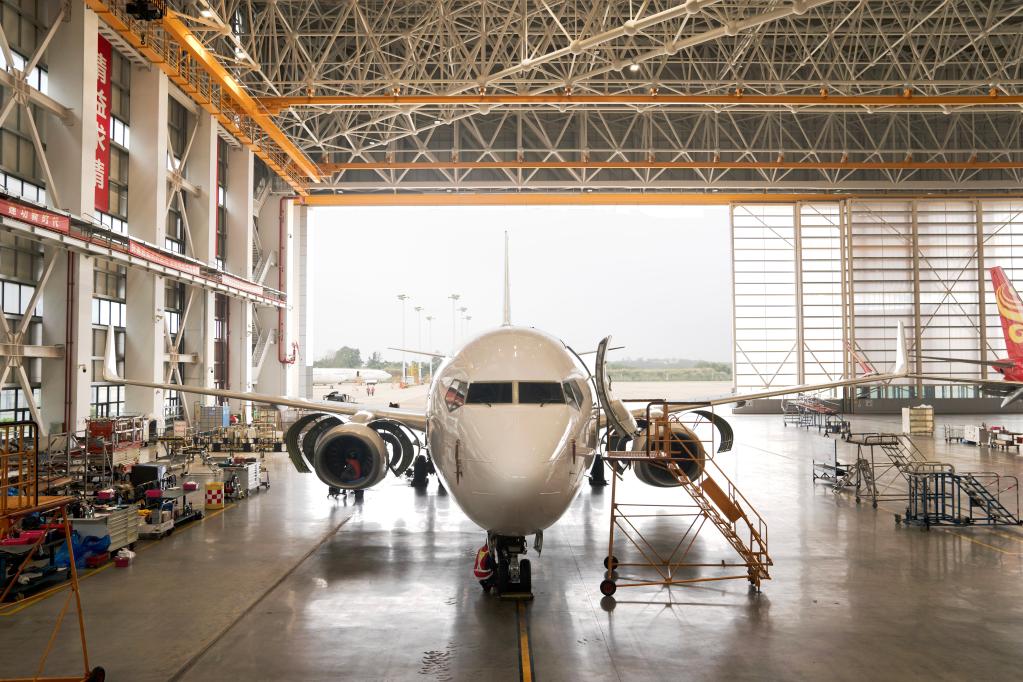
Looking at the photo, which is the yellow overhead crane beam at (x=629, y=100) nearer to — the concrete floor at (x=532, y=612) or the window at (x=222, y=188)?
the window at (x=222, y=188)

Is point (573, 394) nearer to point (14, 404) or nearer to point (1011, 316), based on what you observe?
point (14, 404)

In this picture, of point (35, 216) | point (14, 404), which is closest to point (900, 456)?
point (35, 216)

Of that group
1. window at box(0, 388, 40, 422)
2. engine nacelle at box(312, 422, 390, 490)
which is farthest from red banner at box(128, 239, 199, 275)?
engine nacelle at box(312, 422, 390, 490)

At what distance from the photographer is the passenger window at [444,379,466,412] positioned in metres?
12.3

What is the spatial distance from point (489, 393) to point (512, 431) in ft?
3.30

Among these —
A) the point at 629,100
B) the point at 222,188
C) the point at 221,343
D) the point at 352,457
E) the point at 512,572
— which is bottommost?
the point at 512,572

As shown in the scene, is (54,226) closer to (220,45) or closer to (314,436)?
(314,436)

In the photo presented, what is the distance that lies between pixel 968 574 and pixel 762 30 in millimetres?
32152

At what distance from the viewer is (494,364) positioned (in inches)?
493

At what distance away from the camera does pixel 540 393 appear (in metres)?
12.0

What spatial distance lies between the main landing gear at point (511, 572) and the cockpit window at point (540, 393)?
2403 mm

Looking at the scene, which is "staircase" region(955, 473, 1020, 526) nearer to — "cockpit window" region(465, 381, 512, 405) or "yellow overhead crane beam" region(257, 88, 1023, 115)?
"cockpit window" region(465, 381, 512, 405)

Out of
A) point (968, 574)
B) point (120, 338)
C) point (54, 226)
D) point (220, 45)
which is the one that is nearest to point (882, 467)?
point (968, 574)

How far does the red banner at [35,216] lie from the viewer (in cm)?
2022
